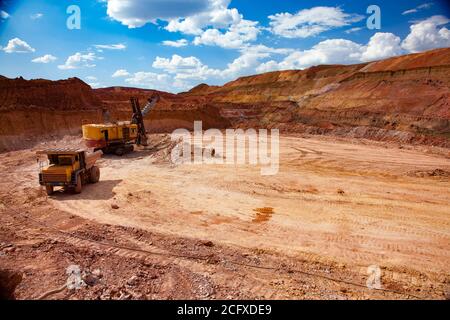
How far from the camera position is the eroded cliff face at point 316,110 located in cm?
2533

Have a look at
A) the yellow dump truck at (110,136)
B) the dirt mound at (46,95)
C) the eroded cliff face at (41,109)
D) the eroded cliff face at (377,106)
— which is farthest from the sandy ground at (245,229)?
the dirt mound at (46,95)

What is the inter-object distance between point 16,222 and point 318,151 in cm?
1658

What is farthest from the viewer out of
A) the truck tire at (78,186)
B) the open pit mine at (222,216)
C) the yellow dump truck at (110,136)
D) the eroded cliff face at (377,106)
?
the eroded cliff face at (377,106)

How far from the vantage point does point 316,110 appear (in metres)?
35.6

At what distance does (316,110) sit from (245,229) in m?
28.6

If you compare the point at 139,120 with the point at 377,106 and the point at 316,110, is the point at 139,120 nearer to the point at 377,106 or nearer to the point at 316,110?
the point at 316,110

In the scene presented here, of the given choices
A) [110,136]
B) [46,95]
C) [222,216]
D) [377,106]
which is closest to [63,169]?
[222,216]

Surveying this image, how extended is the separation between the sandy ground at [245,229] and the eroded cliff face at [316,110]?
380 inches

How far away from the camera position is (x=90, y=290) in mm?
5668

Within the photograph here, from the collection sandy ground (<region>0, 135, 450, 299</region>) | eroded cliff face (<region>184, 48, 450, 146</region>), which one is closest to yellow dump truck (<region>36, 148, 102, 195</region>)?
sandy ground (<region>0, 135, 450, 299</region>)

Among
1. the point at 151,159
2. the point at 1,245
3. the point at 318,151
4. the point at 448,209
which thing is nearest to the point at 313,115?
the point at 318,151

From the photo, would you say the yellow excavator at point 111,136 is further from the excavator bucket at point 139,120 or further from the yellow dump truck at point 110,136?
the excavator bucket at point 139,120
